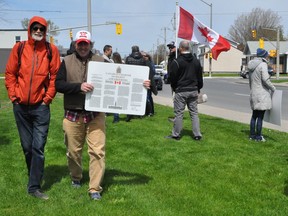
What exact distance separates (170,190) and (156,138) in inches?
128

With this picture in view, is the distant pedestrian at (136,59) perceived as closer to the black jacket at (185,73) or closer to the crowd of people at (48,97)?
the black jacket at (185,73)

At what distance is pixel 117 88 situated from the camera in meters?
4.87

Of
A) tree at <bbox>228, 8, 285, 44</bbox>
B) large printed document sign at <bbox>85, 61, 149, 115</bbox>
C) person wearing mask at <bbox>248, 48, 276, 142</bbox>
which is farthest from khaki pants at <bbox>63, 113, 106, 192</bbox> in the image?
tree at <bbox>228, 8, 285, 44</bbox>

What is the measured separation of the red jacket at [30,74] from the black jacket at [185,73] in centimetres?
360

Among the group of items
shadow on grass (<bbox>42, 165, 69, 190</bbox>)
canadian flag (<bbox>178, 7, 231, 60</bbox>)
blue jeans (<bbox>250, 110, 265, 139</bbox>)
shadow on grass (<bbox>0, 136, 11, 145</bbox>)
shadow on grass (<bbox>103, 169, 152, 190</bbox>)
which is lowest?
shadow on grass (<bbox>0, 136, 11, 145</bbox>)

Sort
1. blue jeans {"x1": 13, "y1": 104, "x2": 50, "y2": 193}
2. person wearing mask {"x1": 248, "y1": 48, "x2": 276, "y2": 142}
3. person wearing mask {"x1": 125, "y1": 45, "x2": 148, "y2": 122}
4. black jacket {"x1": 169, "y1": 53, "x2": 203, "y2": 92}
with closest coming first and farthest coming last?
blue jeans {"x1": 13, "y1": 104, "x2": 50, "y2": 193} → black jacket {"x1": 169, "y1": 53, "x2": 203, "y2": 92} → person wearing mask {"x1": 248, "y1": 48, "x2": 276, "y2": 142} → person wearing mask {"x1": 125, "y1": 45, "x2": 148, "y2": 122}

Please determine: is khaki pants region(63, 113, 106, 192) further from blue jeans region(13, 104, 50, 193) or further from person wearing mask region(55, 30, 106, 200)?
blue jeans region(13, 104, 50, 193)

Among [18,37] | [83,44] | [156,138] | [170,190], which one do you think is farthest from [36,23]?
[18,37]

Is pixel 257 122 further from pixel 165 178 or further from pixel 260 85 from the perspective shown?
pixel 165 178

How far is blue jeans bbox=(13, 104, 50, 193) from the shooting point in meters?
4.82

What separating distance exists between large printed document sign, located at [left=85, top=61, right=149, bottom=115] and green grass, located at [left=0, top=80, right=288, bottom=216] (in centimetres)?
104

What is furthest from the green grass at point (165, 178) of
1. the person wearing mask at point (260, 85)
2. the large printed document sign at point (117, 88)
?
the large printed document sign at point (117, 88)

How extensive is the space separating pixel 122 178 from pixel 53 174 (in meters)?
0.98

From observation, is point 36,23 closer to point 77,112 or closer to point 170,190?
point 77,112
